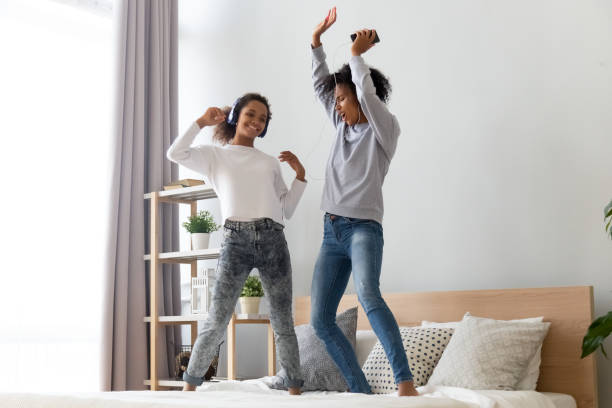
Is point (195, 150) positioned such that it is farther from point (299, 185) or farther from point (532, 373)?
point (532, 373)

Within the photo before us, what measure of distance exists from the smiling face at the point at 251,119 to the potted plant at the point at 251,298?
1064mm

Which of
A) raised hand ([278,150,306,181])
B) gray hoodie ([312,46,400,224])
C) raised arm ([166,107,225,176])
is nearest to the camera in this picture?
gray hoodie ([312,46,400,224])

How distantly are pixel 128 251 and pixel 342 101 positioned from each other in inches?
68.1

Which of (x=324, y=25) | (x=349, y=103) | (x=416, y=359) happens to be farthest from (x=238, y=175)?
(x=416, y=359)

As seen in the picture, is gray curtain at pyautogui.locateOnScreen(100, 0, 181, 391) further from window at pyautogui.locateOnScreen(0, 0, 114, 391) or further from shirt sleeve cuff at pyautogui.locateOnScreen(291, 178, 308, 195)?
shirt sleeve cuff at pyautogui.locateOnScreen(291, 178, 308, 195)

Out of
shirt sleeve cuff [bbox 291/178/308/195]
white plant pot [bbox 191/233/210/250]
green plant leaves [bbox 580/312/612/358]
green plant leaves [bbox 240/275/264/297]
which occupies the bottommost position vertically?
green plant leaves [bbox 580/312/612/358]

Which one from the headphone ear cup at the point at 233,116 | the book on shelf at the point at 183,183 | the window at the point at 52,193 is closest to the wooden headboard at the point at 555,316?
the headphone ear cup at the point at 233,116

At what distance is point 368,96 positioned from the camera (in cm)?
216

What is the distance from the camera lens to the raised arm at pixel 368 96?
216 centimetres

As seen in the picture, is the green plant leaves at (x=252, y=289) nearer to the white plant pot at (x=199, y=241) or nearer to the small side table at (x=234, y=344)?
the small side table at (x=234, y=344)

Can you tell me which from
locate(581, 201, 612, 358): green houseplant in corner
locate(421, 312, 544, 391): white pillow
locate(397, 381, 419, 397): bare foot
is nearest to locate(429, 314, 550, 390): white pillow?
locate(421, 312, 544, 391): white pillow

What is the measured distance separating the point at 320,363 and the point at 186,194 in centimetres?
128

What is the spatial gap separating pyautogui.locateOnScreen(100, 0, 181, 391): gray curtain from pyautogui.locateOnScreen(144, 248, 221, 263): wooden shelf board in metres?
0.16

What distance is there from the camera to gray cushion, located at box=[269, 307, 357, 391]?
256 cm
